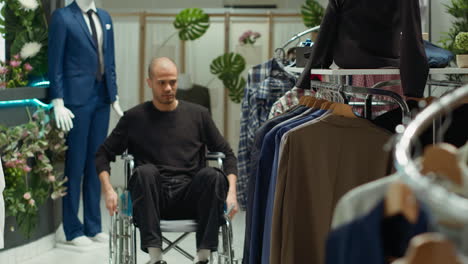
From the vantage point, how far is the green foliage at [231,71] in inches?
317

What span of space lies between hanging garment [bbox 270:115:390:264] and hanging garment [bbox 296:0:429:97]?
0.31 m

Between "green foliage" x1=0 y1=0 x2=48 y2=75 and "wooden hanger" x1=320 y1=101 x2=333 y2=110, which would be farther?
"green foliage" x1=0 y1=0 x2=48 y2=75

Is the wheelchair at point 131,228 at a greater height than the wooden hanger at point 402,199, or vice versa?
the wooden hanger at point 402,199

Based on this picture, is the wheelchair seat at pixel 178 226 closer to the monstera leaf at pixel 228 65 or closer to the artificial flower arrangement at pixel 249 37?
the monstera leaf at pixel 228 65

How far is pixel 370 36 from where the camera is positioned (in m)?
3.01

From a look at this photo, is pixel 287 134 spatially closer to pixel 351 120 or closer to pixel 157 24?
pixel 351 120

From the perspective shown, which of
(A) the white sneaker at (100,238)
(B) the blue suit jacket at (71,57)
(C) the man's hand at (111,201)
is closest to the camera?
(C) the man's hand at (111,201)

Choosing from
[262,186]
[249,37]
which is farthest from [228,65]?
[262,186]

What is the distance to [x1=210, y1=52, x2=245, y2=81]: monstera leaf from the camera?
803cm

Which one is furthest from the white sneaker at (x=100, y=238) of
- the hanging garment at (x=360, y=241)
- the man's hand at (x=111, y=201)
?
the hanging garment at (x=360, y=241)

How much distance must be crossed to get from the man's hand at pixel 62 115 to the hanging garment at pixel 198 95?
246 centimetres

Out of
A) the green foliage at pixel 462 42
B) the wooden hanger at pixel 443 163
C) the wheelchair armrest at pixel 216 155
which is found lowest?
the wheelchair armrest at pixel 216 155

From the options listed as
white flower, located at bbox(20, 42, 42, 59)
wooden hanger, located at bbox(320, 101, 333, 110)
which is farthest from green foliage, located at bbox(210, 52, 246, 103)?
wooden hanger, located at bbox(320, 101, 333, 110)

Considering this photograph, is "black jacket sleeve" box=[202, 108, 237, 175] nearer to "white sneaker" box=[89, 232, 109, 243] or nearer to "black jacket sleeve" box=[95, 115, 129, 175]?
"black jacket sleeve" box=[95, 115, 129, 175]
